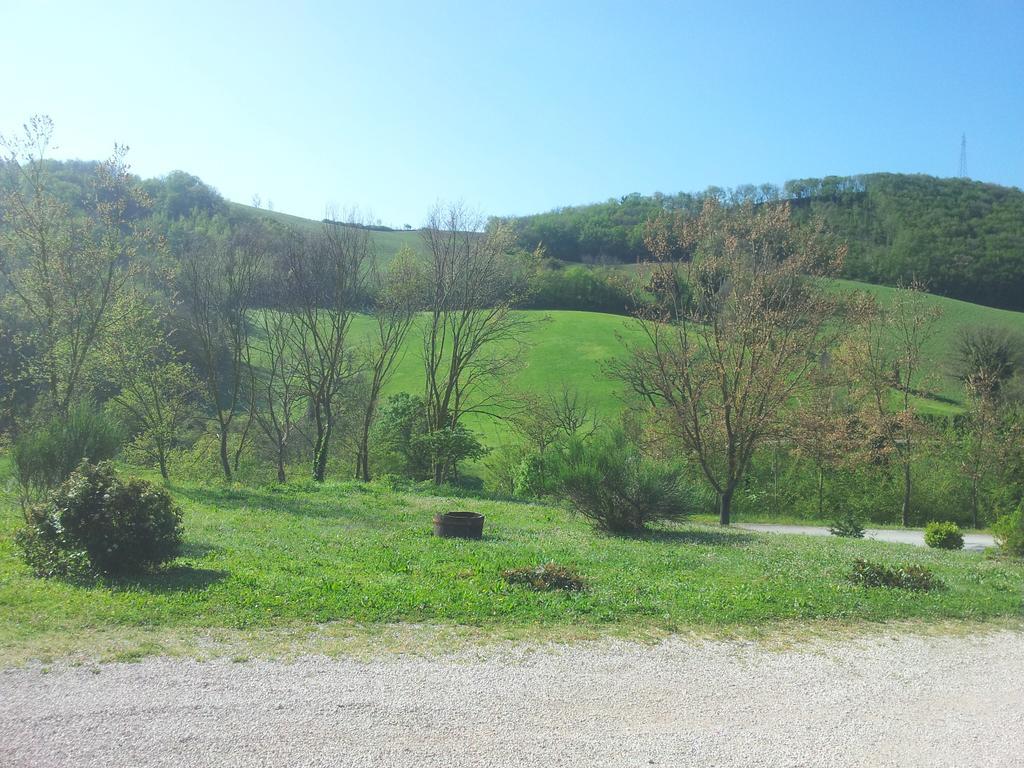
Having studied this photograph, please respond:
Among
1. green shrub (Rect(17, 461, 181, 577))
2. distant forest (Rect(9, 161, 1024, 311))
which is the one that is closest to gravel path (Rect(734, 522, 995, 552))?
green shrub (Rect(17, 461, 181, 577))

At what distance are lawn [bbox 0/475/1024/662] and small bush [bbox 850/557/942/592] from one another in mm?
277

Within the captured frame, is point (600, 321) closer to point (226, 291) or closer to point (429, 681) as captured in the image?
point (226, 291)

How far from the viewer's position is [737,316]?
1994 centimetres

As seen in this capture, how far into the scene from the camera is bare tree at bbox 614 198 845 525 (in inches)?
773

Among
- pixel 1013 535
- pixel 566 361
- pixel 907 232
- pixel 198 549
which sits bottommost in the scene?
pixel 1013 535

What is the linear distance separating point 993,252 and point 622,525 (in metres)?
68.1

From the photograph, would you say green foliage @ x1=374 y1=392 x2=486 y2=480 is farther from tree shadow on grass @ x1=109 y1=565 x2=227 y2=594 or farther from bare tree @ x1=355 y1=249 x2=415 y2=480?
tree shadow on grass @ x1=109 y1=565 x2=227 y2=594

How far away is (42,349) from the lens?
20.7 m

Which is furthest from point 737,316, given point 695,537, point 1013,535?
point 1013,535

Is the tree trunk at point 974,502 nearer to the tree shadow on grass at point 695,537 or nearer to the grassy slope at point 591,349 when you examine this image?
the grassy slope at point 591,349

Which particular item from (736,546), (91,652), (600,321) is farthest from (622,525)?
(600,321)

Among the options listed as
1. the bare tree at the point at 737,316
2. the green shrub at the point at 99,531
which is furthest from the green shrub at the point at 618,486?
the green shrub at the point at 99,531

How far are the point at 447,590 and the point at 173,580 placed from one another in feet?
10.4

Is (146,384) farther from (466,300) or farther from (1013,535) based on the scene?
(1013,535)
